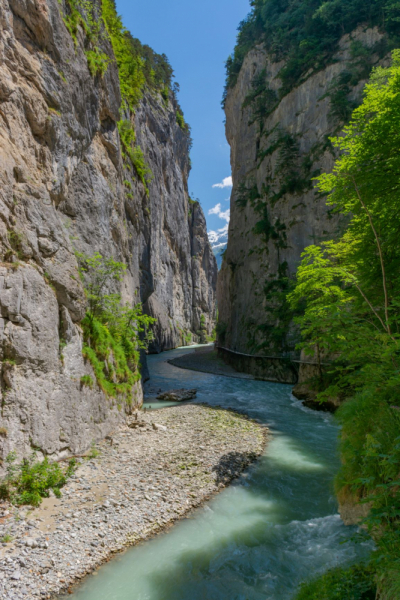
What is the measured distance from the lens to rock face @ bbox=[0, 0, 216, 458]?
833 cm

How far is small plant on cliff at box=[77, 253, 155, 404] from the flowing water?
6.17 meters

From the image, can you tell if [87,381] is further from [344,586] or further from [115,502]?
[344,586]

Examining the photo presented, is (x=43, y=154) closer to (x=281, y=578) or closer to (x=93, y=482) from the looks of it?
(x=93, y=482)

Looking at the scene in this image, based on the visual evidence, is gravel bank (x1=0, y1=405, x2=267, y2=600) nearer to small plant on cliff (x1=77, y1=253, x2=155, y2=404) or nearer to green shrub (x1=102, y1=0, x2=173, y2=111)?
small plant on cliff (x1=77, y1=253, x2=155, y2=404)

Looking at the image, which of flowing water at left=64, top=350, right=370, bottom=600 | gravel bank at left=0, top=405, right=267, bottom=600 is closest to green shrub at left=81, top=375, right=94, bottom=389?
gravel bank at left=0, top=405, right=267, bottom=600

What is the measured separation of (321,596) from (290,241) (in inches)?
1183

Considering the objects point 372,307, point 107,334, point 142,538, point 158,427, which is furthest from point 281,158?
point 142,538

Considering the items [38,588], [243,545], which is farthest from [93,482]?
[243,545]

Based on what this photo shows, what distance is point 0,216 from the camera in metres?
8.42

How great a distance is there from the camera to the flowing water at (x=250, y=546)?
5707 mm

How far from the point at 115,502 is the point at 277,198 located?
107 feet

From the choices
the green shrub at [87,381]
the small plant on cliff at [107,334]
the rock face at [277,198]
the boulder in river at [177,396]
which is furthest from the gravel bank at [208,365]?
the green shrub at [87,381]

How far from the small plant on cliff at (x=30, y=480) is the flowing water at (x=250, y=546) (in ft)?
7.93

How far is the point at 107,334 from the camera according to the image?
13.6m
